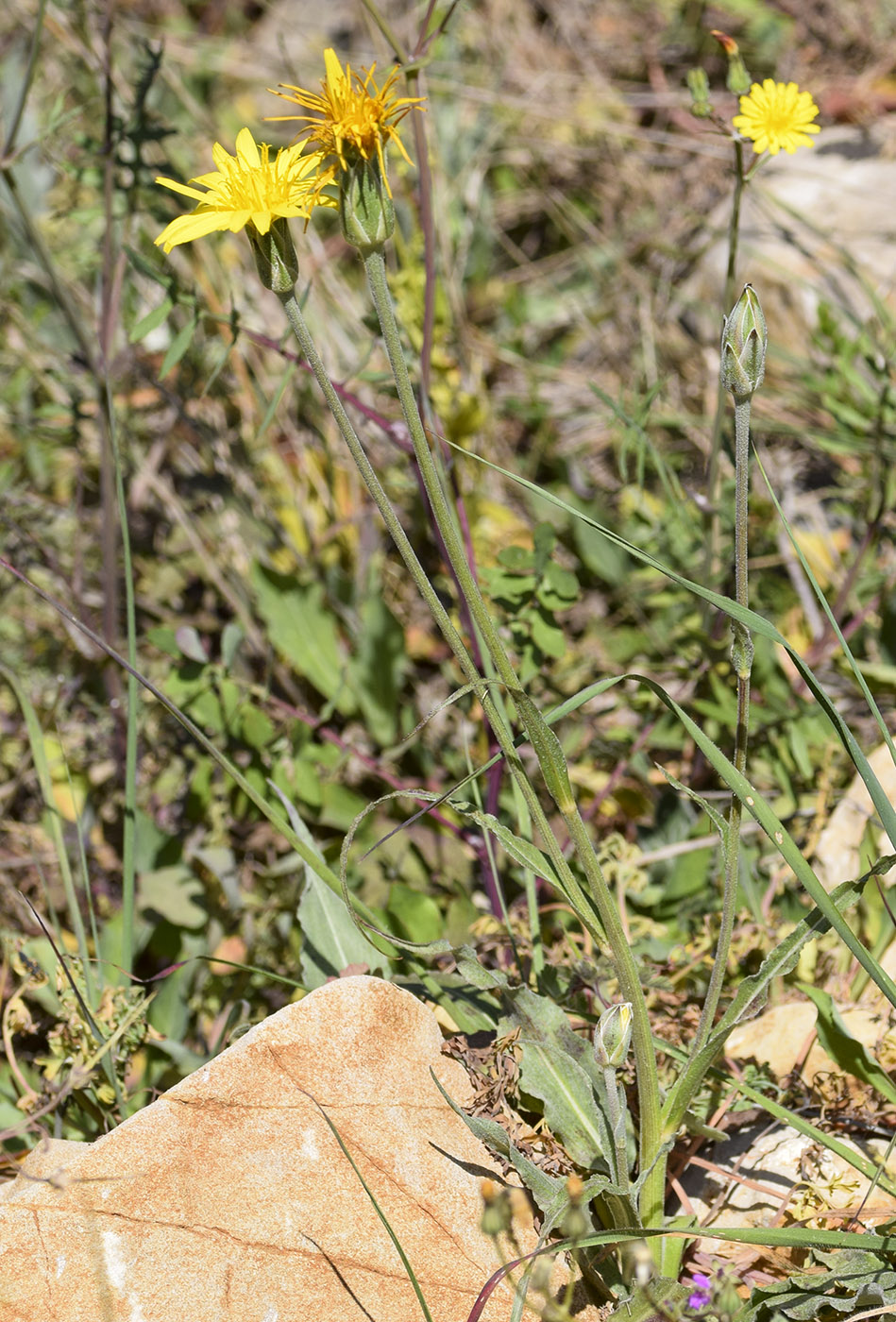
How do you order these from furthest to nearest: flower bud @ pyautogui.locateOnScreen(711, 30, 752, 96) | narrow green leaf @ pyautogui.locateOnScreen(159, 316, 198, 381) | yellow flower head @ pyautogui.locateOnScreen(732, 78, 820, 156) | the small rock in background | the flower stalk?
the small rock in background < narrow green leaf @ pyautogui.locateOnScreen(159, 316, 198, 381) < flower bud @ pyautogui.locateOnScreen(711, 30, 752, 96) < yellow flower head @ pyautogui.locateOnScreen(732, 78, 820, 156) < the flower stalk

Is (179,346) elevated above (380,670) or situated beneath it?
elevated above

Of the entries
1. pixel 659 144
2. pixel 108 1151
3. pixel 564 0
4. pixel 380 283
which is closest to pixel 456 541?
pixel 380 283

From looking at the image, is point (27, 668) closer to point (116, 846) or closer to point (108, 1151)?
point (116, 846)

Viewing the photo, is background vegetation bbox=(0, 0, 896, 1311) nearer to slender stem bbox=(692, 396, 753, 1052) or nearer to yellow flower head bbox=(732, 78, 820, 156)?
slender stem bbox=(692, 396, 753, 1052)

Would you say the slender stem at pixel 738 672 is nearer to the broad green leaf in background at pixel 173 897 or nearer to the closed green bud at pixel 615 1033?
the closed green bud at pixel 615 1033

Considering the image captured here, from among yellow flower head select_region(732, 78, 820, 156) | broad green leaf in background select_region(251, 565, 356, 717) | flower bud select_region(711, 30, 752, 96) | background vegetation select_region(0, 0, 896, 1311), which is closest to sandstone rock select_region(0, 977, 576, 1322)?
background vegetation select_region(0, 0, 896, 1311)

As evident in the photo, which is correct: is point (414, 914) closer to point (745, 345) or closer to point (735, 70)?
point (745, 345)

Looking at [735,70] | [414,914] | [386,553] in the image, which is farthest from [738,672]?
[386,553]
